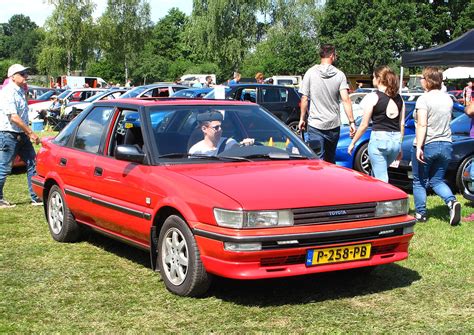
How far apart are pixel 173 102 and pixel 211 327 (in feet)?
7.68

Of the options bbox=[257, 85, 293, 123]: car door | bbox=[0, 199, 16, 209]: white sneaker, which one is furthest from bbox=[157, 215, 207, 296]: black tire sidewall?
bbox=[257, 85, 293, 123]: car door

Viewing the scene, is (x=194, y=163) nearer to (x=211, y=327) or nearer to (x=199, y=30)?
(x=211, y=327)

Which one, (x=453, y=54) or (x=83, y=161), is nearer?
(x=83, y=161)

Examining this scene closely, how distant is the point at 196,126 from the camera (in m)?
5.68

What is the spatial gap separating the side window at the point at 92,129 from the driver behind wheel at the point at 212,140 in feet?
3.49

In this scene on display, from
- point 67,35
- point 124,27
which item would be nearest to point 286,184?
point 67,35

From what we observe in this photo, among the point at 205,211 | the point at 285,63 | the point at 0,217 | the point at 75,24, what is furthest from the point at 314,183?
the point at 75,24

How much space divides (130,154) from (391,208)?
205 cm

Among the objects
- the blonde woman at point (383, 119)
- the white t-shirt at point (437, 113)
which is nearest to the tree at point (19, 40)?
the blonde woman at point (383, 119)

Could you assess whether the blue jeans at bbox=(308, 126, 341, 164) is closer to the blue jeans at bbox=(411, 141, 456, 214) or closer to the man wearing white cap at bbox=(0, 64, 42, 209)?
the blue jeans at bbox=(411, 141, 456, 214)

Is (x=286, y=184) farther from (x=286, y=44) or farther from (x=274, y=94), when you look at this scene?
(x=286, y=44)

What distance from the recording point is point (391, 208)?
4953 mm

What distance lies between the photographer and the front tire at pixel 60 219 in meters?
6.60

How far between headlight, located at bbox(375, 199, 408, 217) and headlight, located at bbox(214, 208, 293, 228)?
0.75 meters
